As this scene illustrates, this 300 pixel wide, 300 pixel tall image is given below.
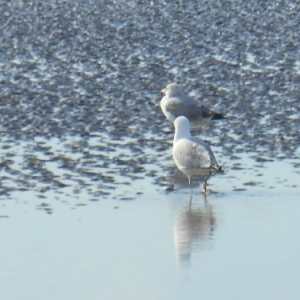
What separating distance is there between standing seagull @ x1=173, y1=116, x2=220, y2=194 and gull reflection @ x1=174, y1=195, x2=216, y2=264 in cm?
52

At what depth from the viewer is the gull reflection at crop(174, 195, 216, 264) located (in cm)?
897

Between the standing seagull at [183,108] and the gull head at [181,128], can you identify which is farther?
the standing seagull at [183,108]

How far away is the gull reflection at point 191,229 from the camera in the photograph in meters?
8.97

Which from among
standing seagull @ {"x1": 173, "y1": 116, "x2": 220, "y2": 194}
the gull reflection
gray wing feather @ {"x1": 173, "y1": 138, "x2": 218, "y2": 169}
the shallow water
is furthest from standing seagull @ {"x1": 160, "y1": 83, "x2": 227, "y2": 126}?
the gull reflection

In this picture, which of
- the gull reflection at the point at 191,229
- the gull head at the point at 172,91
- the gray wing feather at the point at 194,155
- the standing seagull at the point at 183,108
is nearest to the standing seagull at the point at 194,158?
the gray wing feather at the point at 194,155

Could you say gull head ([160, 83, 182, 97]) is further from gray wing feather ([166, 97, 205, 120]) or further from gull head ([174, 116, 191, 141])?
gull head ([174, 116, 191, 141])

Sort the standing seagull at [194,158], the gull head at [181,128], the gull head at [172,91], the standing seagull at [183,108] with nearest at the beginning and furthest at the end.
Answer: the standing seagull at [194,158]
the gull head at [181,128]
the standing seagull at [183,108]
the gull head at [172,91]

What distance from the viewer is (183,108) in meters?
14.5

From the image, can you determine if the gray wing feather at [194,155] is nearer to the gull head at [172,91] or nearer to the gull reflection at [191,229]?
the gull reflection at [191,229]

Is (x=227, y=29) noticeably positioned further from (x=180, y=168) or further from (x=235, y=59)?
(x=180, y=168)

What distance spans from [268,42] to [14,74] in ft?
15.6

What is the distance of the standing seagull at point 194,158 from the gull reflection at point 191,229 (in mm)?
519

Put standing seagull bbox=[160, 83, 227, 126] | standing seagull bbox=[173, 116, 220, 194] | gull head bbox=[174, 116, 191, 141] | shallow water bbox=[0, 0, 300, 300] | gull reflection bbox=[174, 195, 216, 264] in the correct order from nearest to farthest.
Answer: shallow water bbox=[0, 0, 300, 300] → gull reflection bbox=[174, 195, 216, 264] → standing seagull bbox=[173, 116, 220, 194] → gull head bbox=[174, 116, 191, 141] → standing seagull bbox=[160, 83, 227, 126]

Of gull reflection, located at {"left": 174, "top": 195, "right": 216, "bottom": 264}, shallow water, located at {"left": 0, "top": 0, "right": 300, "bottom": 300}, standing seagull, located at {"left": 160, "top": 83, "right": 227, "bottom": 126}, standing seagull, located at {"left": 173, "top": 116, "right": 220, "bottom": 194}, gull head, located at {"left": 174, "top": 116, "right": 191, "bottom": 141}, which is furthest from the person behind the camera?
standing seagull, located at {"left": 160, "top": 83, "right": 227, "bottom": 126}
